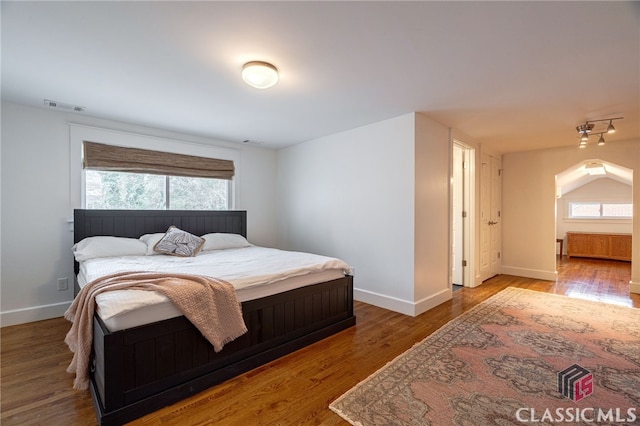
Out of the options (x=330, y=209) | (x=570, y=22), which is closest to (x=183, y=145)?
(x=330, y=209)

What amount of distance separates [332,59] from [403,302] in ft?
8.68

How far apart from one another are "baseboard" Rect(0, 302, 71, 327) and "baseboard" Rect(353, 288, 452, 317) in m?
3.51

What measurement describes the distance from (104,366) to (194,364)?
52 centimetres

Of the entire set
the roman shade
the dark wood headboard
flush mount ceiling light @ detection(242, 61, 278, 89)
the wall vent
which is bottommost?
the dark wood headboard

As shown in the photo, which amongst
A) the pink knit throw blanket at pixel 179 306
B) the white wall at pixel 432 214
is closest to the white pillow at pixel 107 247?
the pink knit throw blanket at pixel 179 306

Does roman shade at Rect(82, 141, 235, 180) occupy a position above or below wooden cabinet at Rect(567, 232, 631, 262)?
above

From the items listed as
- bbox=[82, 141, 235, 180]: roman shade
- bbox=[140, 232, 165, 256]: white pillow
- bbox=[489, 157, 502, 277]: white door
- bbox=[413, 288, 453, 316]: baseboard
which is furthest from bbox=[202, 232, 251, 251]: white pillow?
bbox=[489, 157, 502, 277]: white door

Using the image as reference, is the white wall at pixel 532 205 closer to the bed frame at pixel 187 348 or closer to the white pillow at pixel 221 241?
the bed frame at pixel 187 348

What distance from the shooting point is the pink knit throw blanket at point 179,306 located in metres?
1.81

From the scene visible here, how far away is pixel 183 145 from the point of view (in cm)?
415

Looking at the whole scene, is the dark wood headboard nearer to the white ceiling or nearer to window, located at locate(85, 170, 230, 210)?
window, located at locate(85, 170, 230, 210)

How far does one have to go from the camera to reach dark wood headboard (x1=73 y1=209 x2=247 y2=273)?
131 inches

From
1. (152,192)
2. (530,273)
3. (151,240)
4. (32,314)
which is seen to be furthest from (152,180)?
(530,273)

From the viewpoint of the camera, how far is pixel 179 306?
1.83 meters
